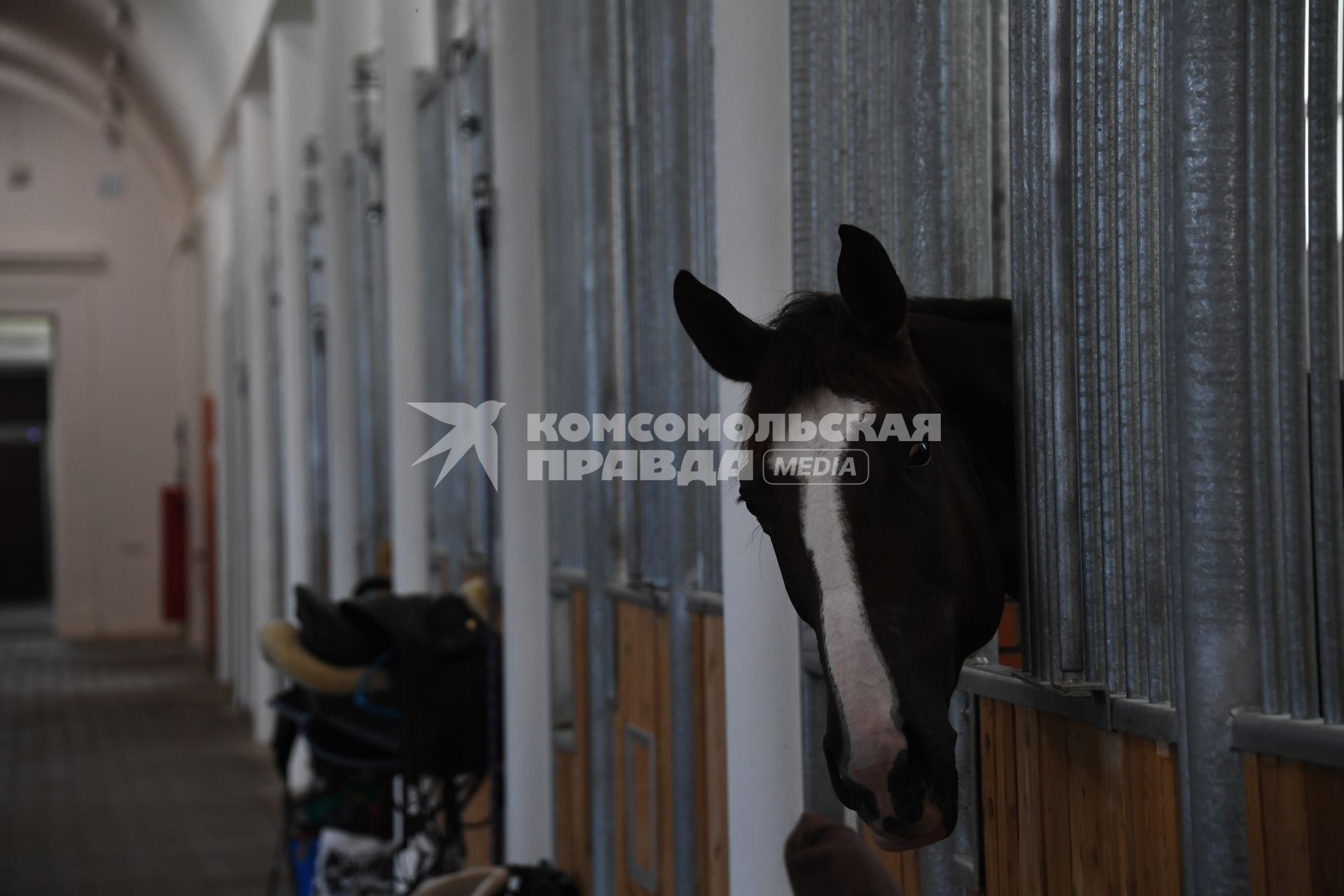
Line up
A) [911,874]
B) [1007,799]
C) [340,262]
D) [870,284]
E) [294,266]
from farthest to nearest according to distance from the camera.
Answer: [294,266] → [340,262] → [911,874] → [1007,799] → [870,284]

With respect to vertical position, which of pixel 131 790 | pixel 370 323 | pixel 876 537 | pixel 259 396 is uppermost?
pixel 370 323

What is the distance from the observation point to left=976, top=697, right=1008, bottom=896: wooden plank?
6.41ft

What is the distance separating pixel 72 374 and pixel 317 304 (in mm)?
9541

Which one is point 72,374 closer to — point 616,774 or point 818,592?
point 616,774

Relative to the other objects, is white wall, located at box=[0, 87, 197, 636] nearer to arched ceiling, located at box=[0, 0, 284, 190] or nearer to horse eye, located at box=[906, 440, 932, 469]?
arched ceiling, located at box=[0, 0, 284, 190]

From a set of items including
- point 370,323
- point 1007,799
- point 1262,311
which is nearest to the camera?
point 1262,311

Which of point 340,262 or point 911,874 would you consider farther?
point 340,262

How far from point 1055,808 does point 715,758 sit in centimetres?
122

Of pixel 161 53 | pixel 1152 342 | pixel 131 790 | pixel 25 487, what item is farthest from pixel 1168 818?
pixel 25 487

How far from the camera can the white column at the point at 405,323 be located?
5.17m

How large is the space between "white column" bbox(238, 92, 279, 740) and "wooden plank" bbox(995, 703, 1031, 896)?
727 cm

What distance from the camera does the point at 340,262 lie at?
6441 millimetres

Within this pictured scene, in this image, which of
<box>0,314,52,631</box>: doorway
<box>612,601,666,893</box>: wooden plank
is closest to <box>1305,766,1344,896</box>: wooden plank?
<box>612,601,666,893</box>: wooden plank

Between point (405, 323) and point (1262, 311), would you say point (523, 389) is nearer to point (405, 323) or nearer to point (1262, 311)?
point (405, 323)
